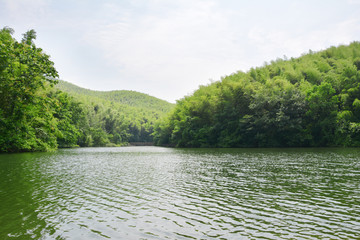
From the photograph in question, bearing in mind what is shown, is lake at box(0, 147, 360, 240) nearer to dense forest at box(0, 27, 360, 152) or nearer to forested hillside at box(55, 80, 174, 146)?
dense forest at box(0, 27, 360, 152)

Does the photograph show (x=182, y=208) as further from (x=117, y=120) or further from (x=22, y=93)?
(x=117, y=120)


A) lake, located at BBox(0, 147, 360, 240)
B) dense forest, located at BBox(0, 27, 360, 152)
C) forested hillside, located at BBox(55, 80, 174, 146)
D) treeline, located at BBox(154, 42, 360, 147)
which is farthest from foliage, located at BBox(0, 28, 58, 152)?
treeline, located at BBox(154, 42, 360, 147)

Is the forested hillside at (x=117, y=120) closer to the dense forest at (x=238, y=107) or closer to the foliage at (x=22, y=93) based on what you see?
the dense forest at (x=238, y=107)

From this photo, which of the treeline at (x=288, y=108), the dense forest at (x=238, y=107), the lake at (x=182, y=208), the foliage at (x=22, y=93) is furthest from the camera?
the treeline at (x=288, y=108)

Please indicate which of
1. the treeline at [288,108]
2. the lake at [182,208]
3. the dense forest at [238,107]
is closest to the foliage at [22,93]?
the dense forest at [238,107]

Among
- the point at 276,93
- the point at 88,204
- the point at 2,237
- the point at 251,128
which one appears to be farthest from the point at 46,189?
the point at 276,93

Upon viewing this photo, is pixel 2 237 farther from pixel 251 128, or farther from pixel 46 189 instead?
pixel 251 128

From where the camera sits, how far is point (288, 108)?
2090 inches

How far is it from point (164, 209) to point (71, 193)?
522cm

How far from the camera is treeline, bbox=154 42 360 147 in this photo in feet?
164

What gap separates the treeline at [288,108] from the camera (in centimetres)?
5006

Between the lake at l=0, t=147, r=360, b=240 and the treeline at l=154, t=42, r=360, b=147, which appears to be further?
the treeline at l=154, t=42, r=360, b=147

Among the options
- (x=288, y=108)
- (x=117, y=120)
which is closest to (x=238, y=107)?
(x=288, y=108)

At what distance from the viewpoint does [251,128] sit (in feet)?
184
